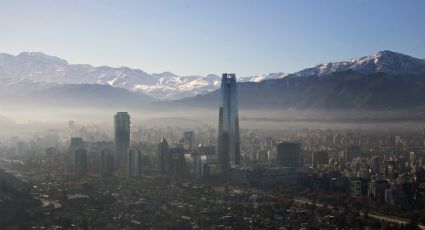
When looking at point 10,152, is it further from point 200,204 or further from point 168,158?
point 200,204

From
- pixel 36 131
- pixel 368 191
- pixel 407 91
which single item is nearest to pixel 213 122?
pixel 36 131

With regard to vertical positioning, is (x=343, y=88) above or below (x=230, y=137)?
above

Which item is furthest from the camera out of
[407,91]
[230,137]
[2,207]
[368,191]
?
[407,91]

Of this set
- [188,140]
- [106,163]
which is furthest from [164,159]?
[188,140]

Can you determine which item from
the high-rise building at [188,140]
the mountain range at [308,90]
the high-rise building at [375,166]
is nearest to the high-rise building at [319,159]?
the high-rise building at [375,166]

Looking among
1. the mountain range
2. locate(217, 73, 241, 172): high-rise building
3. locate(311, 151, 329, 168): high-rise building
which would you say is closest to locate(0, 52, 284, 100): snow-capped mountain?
the mountain range

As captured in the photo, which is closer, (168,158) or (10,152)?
(168,158)

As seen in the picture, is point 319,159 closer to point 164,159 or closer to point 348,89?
point 164,159

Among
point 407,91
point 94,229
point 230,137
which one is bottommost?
point 94,229
